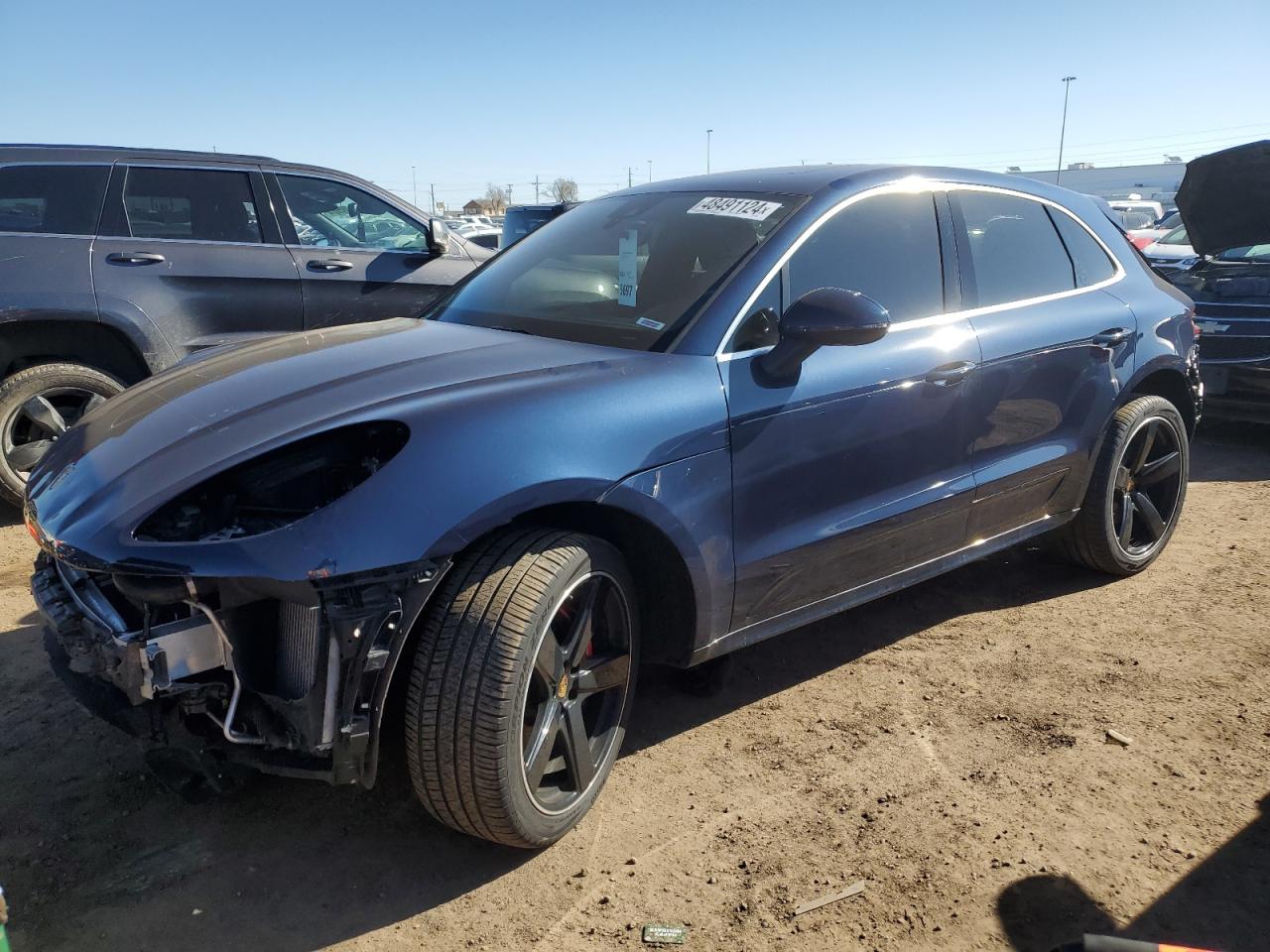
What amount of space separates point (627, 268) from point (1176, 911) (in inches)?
91.4

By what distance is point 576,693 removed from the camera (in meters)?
2.60

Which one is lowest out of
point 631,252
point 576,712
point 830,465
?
point 576,712

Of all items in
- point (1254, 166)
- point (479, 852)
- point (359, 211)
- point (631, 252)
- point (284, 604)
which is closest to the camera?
point (284, 604)

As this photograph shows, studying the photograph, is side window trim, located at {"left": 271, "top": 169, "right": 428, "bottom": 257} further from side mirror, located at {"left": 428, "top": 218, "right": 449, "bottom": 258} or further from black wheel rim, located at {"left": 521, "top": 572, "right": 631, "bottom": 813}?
black wheel rim, located at {"left": 521, "top": 572, "right": 631, "bottom": 813}

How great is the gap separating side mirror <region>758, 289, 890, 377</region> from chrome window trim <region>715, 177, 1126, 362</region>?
3.0 inches

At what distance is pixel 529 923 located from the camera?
2314 millimetres

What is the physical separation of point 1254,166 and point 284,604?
7.10 metres

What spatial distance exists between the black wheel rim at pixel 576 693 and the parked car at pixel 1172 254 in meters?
6.42

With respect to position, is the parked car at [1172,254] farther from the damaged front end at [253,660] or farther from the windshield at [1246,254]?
the damaged front end at [253,660]

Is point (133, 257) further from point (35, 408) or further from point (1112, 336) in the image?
point (1112, 336)

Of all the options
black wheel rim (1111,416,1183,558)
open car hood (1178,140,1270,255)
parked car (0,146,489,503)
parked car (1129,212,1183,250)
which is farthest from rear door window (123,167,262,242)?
open car hood (1178,140,1270,255)

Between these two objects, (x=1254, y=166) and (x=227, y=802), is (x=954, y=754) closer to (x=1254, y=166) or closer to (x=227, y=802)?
(x=227, y=802)

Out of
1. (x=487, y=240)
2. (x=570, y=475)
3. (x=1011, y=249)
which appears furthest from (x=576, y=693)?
(x=487, y=240)

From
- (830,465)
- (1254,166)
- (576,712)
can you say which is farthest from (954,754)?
(1254,166)
